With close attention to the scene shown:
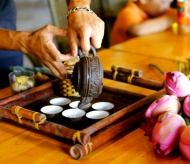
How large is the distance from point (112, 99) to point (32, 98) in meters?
0.28

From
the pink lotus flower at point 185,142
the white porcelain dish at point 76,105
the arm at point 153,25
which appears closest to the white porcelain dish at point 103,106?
the white porcelain dish at point 76,105

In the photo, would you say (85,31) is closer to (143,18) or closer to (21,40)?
(21,40)

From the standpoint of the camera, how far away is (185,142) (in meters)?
0.96

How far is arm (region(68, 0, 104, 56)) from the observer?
117 centimetres

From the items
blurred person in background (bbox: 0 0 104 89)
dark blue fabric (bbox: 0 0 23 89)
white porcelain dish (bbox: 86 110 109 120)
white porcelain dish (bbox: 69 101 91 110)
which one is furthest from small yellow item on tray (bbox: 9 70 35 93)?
dark blue fabric (bbox: 0 0 23 89)

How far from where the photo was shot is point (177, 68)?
1.74 meters

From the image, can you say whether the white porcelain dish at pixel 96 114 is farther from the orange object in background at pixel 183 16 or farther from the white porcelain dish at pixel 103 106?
the orange object in background at pixel 183 16

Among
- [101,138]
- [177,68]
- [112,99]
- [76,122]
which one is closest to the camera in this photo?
[101,138]

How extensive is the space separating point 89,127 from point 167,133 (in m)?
0.21

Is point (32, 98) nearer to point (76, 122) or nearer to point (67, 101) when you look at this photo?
point (67, 101)

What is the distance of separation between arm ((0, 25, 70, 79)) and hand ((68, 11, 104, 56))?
4 centimetres

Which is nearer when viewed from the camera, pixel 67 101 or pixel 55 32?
pixel 55 32

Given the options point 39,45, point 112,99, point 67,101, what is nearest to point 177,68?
point 112,99

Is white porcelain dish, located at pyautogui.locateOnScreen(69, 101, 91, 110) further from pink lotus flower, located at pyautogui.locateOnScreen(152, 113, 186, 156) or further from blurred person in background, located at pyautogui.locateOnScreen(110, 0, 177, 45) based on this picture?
blurred person in background, located at pyautogui.locateOnScreen(110, 0, 177, 45)
